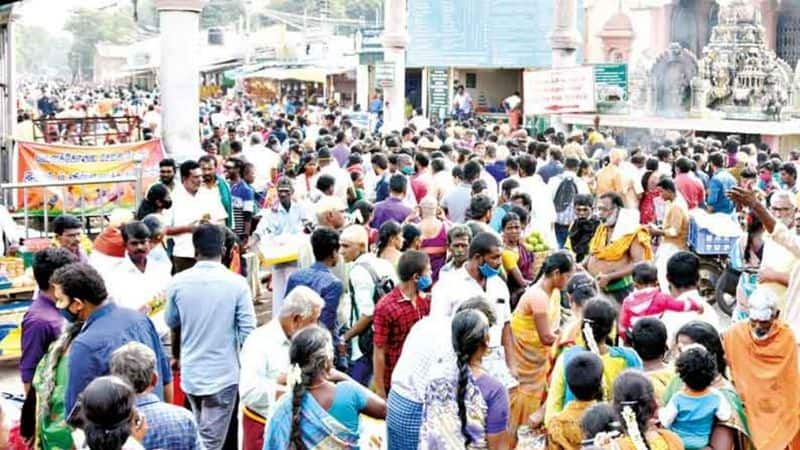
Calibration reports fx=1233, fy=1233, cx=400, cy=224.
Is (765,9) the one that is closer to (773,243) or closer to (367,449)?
(773,243)

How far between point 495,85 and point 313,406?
107ft

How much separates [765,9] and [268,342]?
101ft

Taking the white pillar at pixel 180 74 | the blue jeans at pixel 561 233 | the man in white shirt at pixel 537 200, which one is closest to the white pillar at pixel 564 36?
the white pillar at pixel 180 74

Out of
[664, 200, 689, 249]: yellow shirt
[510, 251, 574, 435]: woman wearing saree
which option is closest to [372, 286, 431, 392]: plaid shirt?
[510, 251, 574, 435]: woman wearing saree

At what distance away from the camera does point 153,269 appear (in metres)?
7.91

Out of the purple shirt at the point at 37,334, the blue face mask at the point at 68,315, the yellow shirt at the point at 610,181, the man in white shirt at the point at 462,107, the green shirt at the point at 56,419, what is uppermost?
the man in white shirt at the point at 462,107

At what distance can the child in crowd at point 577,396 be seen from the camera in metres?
5.24

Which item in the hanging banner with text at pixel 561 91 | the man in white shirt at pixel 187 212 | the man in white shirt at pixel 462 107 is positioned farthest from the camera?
the man in white shirt at pixel 462 107

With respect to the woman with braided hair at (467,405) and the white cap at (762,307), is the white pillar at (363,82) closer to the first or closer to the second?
the white cap at (762,307)

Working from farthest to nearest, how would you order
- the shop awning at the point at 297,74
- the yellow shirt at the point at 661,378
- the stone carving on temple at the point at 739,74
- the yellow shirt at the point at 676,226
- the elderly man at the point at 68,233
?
the shop awning at the point at 297,74, the stone carving on temple at the point at 739,74, the yellow shirt at the point at 676,226, the elderly man at the point at 68,233, the yellow shirt at the point at 661,378

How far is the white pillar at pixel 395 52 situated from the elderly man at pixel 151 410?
67.4ft

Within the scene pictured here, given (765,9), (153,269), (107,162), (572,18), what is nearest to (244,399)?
(153,269)

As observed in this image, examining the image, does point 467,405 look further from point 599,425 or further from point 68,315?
point 68,315

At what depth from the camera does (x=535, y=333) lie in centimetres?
704
